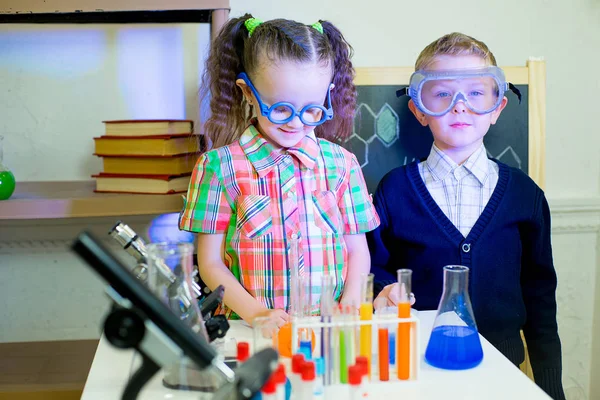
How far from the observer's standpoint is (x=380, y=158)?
1935 mm

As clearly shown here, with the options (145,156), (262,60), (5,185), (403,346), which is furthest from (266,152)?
(5,185)

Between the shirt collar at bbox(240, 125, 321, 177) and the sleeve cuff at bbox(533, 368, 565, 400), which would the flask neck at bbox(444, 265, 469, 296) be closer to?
the shirt collar at bbox(240, 125, 321, 177)

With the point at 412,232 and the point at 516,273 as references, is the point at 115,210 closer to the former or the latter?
the point at 412,232

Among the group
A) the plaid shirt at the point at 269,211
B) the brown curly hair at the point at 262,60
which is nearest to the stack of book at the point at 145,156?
the brown curly hair at the point at 262,60

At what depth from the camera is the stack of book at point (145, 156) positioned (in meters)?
1.83

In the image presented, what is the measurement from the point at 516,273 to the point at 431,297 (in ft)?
0.70

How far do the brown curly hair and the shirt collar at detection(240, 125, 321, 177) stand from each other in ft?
0.43

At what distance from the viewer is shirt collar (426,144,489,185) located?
5.45 feet

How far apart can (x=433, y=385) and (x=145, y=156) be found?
3.52 feet

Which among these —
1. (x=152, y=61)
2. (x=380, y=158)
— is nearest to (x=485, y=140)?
(x=380, y=158)

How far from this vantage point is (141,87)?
213 centimetres

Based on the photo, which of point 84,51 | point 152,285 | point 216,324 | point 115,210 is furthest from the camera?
point 84,51

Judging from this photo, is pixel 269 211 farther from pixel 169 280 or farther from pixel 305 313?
pixel 169 280

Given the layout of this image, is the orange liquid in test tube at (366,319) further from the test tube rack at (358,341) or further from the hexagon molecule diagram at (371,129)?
the hexagon molecule diagram at (371,129)
